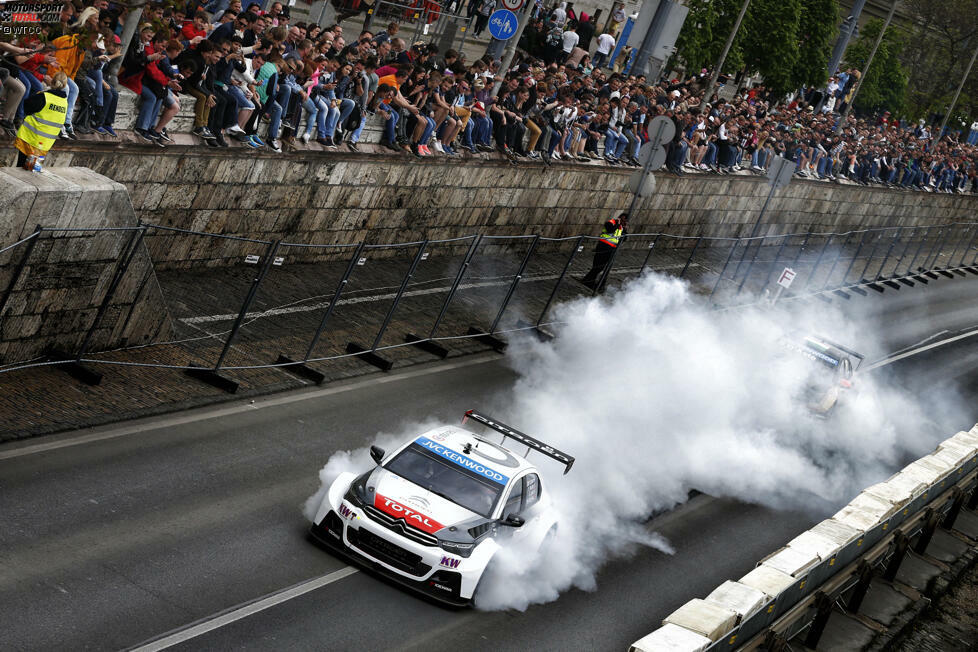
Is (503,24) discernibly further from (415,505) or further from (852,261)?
(852,261)

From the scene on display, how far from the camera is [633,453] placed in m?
17.3

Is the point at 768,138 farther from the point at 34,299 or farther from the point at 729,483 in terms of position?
the point at 34,299

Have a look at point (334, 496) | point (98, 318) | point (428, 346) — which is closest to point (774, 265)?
point (428, 346)

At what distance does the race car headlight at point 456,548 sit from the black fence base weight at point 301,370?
603 cm

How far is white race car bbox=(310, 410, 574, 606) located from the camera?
38.6 ft

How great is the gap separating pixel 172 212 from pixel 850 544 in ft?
36.9

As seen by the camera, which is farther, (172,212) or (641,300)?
(641,300)

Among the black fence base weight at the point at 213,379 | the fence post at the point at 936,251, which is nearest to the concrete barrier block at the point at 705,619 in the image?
the black fence base weight at the point at 213,379

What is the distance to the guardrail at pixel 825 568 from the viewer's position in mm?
10672

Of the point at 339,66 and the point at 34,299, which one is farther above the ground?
the point at 339,66

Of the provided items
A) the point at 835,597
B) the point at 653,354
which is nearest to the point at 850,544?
the point at 835,597

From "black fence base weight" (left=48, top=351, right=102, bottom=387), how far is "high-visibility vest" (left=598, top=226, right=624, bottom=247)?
552 inches

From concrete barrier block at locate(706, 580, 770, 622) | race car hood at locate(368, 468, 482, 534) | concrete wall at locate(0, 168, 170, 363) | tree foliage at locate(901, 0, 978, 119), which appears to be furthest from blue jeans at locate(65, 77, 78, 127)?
tree foliage at locate(901, 0, 978, 119)

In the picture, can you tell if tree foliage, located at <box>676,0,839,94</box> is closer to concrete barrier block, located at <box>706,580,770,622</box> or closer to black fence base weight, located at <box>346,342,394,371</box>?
black fence base weight, located at <box>346,342,394,371</box>
